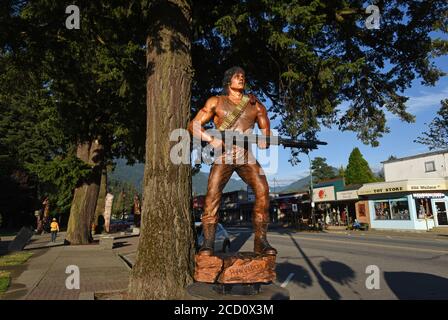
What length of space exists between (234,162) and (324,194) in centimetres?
4010

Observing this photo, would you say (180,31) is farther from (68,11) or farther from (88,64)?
(88,64)

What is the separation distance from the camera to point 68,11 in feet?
29.8

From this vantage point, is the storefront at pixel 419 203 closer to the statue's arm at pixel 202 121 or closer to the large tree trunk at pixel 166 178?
the large tree trunk at pixel 166 178

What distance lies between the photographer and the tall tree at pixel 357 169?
178 ft

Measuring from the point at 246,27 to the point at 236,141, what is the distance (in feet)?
19.3

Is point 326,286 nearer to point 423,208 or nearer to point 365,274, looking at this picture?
point 365,274

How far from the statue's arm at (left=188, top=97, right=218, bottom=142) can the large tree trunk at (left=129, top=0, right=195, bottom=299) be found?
6.87 ft

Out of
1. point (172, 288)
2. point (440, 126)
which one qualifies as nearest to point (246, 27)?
point (172, 288)

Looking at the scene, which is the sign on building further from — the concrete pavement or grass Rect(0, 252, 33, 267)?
grass Rect(0, 252, 33, 267)

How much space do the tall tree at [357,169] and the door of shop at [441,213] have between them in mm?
22461

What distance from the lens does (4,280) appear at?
9.73 meters

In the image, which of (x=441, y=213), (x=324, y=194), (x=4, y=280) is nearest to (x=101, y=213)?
(x=324, y=194)

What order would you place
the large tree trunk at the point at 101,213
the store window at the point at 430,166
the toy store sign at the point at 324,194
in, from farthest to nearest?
the toy store sign at the point at 324,194 → the large tree trunk at the point at 101,213 → the store window at the point at 430,166

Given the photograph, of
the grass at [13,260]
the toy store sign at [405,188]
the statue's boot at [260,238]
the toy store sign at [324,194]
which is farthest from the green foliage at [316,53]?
the toy store sign at [324,194]
